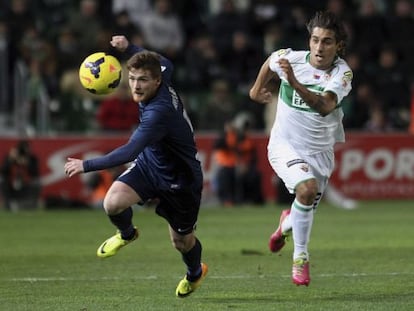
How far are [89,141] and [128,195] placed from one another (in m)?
12.7

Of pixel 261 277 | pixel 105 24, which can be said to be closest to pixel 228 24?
pixel 105 24

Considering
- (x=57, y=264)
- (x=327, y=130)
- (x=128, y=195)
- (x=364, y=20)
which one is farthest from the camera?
(x=364, y=20)

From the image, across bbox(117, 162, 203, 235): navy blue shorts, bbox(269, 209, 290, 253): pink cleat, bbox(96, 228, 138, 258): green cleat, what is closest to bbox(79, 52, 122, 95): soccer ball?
bbox(117, 162, 203, 235): navy blue shorts

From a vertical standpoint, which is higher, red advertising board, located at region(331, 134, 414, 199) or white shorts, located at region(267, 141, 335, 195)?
white shorts, located at region(267, 141, 335, 195)

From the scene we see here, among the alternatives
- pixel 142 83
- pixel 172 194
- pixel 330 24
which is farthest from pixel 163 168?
pixel 330 24

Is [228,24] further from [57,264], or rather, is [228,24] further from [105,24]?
[57,264]

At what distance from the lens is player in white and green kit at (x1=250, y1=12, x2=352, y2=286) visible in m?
10.3

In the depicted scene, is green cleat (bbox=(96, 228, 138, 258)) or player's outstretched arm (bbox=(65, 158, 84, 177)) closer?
player's outstretched arm (bbox=(65, 158, 84, 177))

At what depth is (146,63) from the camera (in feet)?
31.2

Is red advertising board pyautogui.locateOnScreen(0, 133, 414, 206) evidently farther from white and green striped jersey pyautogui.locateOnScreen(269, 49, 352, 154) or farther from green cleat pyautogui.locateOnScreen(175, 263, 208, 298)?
green cleat pyautogui.locateOnScreen(175, 263, 208, 298)

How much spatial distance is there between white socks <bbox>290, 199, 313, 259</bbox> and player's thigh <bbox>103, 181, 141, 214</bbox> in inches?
59.3

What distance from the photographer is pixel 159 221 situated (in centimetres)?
1934

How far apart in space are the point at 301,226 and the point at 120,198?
170 cm

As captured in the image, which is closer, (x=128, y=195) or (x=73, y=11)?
(x=128, y=195)
